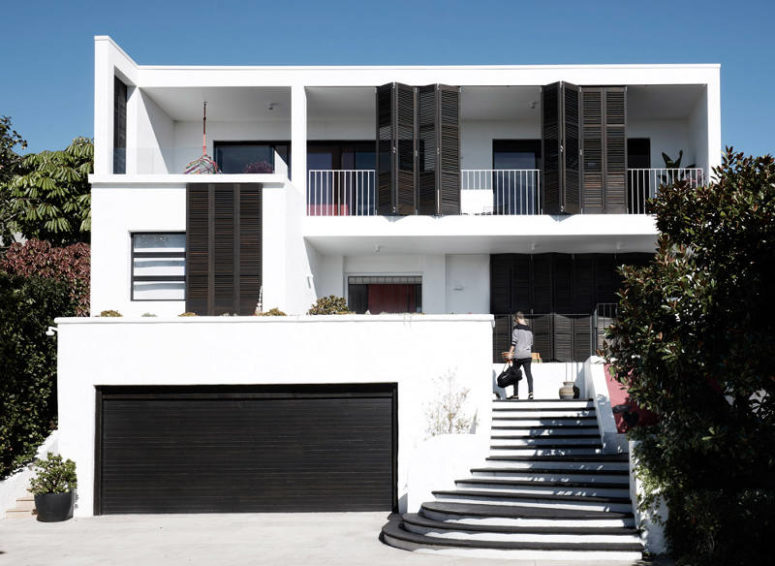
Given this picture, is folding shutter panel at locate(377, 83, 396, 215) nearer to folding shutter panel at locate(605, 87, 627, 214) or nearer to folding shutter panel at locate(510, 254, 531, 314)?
folding shutter panel at locate(510, 254, 531, 314)

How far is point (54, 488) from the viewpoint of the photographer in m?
15.5

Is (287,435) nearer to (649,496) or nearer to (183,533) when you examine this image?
(183,533)

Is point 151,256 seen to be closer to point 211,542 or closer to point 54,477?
point 54,477

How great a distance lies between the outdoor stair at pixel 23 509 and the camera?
632 inches

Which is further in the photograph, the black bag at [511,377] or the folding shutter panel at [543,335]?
the folding shutter panel at [543,335]

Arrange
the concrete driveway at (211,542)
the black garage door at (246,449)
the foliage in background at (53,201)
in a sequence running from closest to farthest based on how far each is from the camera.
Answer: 1. the concrete driveway at (211,542)
2. the black garage door at (246,449)
3. the foliage in background at (53,201)

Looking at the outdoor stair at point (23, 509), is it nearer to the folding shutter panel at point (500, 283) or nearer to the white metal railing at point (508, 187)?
the folding shutter panel at point (500, 283)

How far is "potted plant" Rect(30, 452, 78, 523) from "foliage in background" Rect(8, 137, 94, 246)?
8.61m

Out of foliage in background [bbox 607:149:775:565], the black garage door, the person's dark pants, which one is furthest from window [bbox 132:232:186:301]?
foliage in background [bbox 607:149:775:565]

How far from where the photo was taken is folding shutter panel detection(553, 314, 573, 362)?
69.3 ft

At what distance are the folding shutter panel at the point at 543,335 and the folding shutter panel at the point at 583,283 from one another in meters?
0.96

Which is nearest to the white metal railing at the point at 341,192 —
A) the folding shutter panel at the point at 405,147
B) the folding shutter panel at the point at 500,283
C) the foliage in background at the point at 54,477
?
the folding shutter panel at the point at 405,147

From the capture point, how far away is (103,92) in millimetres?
19344

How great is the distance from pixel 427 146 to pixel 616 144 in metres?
3.95
